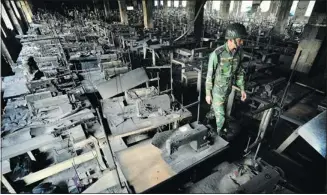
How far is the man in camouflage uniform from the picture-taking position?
337 cm

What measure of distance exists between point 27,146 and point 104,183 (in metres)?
1.50

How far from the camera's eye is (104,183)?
3135 mm

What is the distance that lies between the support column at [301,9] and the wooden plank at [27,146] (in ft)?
83.2

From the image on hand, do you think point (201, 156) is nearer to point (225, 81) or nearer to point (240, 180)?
point (240, 180)

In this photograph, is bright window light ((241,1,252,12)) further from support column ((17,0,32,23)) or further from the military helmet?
support column ((17,0,32,23))

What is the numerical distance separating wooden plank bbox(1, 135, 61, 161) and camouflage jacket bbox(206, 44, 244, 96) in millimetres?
3070

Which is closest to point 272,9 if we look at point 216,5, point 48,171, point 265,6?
point 265,6

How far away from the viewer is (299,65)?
7141 mm

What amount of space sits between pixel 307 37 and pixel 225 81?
16.9ft

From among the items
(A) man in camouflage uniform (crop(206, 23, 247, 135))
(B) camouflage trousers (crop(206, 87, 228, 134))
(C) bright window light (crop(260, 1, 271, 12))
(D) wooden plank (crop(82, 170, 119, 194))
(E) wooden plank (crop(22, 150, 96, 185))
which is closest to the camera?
(D) wooden plank (crop(82, 170, 119, 194))

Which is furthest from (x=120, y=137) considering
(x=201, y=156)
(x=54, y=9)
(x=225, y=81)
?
(x=54, y=9)

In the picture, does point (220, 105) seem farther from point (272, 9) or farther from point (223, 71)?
point (272, 9)

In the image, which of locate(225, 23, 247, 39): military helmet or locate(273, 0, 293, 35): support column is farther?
locate(273, 0, 293, 35): support column

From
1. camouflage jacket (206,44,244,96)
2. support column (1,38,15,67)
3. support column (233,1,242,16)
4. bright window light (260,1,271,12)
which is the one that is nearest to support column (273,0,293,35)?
bright window light (260,1,271,12)
